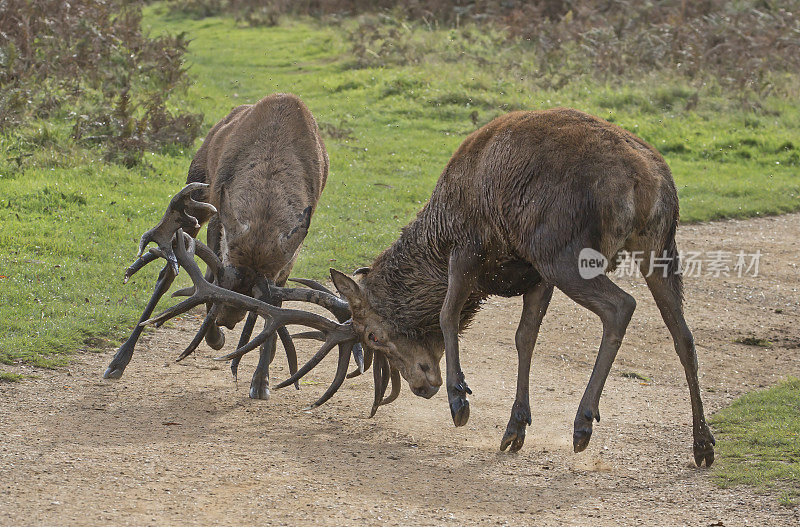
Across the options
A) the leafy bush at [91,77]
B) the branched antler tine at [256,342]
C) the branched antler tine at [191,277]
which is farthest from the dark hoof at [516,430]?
the leafy bush at [91,77]

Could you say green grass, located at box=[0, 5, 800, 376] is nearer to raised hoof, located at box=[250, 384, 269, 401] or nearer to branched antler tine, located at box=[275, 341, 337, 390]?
raised hoof, located at box=[250, 384, 269, 401]

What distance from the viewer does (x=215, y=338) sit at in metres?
8.09

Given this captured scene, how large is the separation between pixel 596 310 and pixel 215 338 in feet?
11.6

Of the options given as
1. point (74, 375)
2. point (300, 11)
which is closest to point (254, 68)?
point (300, 11)

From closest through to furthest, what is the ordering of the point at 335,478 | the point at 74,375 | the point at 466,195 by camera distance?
the point at 335,478, the point at 466,195, the point at 74,375

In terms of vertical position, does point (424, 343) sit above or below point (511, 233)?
below

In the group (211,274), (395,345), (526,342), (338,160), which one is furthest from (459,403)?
(338,160)

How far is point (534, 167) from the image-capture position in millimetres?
6117

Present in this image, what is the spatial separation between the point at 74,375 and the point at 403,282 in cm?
271

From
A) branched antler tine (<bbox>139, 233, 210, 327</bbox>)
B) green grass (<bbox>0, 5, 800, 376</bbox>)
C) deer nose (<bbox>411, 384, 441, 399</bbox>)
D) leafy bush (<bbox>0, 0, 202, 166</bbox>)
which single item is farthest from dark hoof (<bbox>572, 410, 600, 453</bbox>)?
leafy bush (<bbox>0, 0, 202, 166</bbox>)

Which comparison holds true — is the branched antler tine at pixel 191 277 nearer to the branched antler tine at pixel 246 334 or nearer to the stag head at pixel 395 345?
the branched antler tine at pixel 246 334

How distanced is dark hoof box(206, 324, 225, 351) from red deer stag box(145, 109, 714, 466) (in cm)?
91

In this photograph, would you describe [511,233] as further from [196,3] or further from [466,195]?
[196,3]

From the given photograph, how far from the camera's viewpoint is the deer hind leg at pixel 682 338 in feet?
20.5
